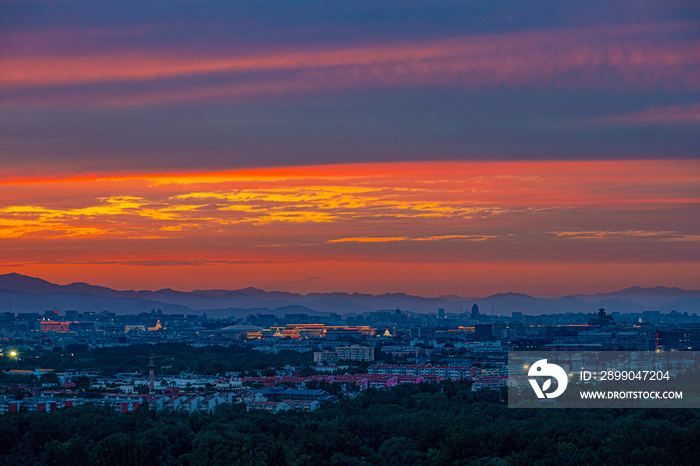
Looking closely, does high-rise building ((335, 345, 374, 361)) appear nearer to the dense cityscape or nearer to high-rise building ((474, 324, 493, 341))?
the dense cityscape

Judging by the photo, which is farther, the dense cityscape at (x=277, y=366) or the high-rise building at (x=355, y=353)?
the high-rise building at (x=355, y=353)

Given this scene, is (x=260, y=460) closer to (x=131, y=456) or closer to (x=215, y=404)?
(x=131, y=456)

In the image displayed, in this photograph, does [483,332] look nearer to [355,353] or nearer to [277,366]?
[355,353]

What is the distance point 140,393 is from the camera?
50344mm

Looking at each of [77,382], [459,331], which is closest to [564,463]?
[77,382]

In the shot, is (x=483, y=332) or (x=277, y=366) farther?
(x=483, y=332)

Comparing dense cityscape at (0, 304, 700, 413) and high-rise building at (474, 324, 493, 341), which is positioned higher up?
high-rise building at (474, 324, 493, 341)

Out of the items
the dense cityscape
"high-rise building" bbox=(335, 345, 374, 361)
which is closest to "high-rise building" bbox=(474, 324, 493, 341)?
the dense cityscape

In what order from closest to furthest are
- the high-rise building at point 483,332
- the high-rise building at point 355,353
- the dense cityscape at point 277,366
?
the dense cityscape at point 277,366 → the high-rise building at point 355,353 → the high-rise building at point 483,332

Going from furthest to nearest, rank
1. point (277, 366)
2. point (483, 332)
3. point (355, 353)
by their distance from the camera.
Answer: point (483, 332)
point (355, 353)
point (277, 366)

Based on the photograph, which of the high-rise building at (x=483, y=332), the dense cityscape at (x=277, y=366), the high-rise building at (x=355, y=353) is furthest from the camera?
the high-rise building at (x=483, y=332)

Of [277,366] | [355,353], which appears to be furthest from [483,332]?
[277,366]

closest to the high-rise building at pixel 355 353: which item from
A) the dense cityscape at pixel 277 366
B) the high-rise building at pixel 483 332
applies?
the dense cityscape at pixel 277 366

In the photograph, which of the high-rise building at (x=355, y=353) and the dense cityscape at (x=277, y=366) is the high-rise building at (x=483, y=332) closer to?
the dense cityscape at (x=277, y=366)
